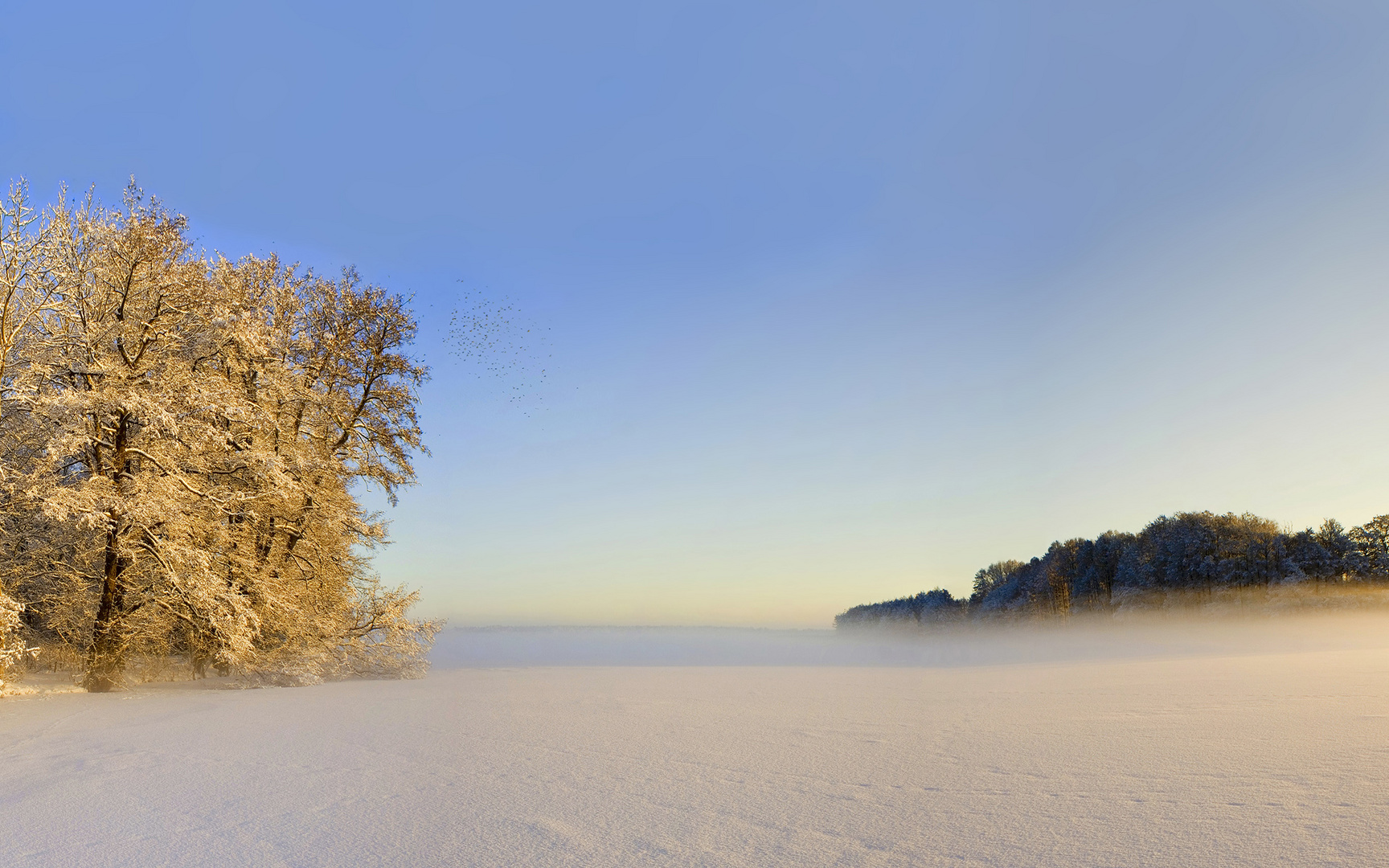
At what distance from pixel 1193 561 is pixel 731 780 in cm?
4557

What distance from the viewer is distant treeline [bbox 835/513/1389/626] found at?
1409 inches

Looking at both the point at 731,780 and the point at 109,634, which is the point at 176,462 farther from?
the point at 731,780

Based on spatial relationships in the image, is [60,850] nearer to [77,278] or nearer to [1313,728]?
[1313,728]

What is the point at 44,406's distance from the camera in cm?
1381

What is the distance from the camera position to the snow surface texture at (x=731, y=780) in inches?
145

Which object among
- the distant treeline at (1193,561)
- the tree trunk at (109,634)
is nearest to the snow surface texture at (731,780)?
the tree trunk at (109,634)

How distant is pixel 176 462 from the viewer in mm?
14609

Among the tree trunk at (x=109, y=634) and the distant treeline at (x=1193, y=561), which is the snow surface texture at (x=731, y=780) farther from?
the distant treeline at (x=1193, y=561)

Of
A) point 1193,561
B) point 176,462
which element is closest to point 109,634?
point 176,462

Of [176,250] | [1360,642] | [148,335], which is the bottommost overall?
[1360,642]

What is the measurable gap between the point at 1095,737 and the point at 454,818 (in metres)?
5.07

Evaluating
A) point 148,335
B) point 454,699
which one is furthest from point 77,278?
point 454,699

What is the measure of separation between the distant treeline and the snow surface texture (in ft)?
111

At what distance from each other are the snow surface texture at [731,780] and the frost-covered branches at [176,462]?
4.31 metres
